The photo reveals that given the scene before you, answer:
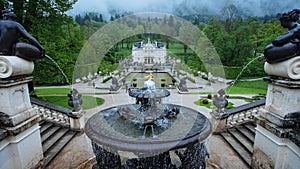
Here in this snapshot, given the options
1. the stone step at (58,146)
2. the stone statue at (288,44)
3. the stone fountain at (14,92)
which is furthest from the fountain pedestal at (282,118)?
the stone step at (58,146)

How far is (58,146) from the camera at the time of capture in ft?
24.7

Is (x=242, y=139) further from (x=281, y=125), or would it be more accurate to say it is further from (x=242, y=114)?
(x=281, y=125)

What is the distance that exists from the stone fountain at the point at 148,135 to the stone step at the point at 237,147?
2.11 metres

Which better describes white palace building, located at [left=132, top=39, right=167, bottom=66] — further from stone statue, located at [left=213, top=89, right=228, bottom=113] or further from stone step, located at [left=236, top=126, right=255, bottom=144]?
stone step, located at [left=236, top=126, right=255, bottom=144]

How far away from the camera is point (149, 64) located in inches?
1518

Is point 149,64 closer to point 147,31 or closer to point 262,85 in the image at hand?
point 262,85

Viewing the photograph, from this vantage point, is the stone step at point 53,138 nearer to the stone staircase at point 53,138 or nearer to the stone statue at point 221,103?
the stone staircase at point 53,138

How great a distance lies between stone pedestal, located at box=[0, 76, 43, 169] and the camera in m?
4.89

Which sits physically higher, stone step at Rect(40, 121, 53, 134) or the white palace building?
the white palace building

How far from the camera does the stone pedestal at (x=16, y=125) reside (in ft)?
16.0

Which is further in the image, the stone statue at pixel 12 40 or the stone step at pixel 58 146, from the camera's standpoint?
the stone step at pixel 58 146

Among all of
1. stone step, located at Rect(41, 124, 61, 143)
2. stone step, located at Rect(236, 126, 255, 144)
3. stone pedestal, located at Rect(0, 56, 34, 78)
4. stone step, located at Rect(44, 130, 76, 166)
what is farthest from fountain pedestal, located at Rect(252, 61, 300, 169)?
stone step, located at Rect(41, 124, 61, 143)

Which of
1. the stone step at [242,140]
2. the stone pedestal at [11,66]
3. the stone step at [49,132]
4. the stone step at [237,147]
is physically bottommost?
the stone step at [237,147]

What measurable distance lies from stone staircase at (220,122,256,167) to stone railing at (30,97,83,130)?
699 cm
